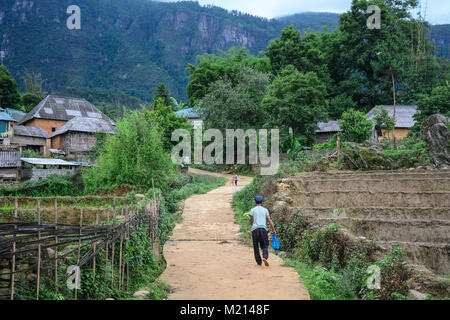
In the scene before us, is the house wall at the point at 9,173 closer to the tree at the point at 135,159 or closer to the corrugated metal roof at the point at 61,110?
the tree at the point at 135,159

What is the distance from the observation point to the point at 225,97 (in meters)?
32.8

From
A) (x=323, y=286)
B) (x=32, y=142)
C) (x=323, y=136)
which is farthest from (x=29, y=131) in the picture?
(x=323, y=286)

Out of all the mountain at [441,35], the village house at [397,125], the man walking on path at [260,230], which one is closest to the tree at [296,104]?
the village house at [397,125]

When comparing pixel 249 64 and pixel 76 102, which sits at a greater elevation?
pixel 249 64

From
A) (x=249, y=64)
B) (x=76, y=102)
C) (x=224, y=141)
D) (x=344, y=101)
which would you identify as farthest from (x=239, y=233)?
(x=76, y=102)

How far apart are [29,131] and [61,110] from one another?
710 centimetres

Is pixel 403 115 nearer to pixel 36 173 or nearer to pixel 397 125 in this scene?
pixel 397 125

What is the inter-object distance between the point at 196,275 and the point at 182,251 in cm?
252

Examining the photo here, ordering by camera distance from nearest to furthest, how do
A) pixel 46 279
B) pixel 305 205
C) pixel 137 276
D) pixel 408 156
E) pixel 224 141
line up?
pixel 46 279, pixel 137 276, pixel 305 205, pixel 408 156, pixel 224 141

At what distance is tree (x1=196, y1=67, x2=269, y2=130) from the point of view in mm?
31750

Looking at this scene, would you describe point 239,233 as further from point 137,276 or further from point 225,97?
point 225,97

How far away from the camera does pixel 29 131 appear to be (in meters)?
36.2

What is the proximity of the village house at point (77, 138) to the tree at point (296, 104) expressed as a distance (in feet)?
52.2

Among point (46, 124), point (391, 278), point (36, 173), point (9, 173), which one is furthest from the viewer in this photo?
point (46, 124)
